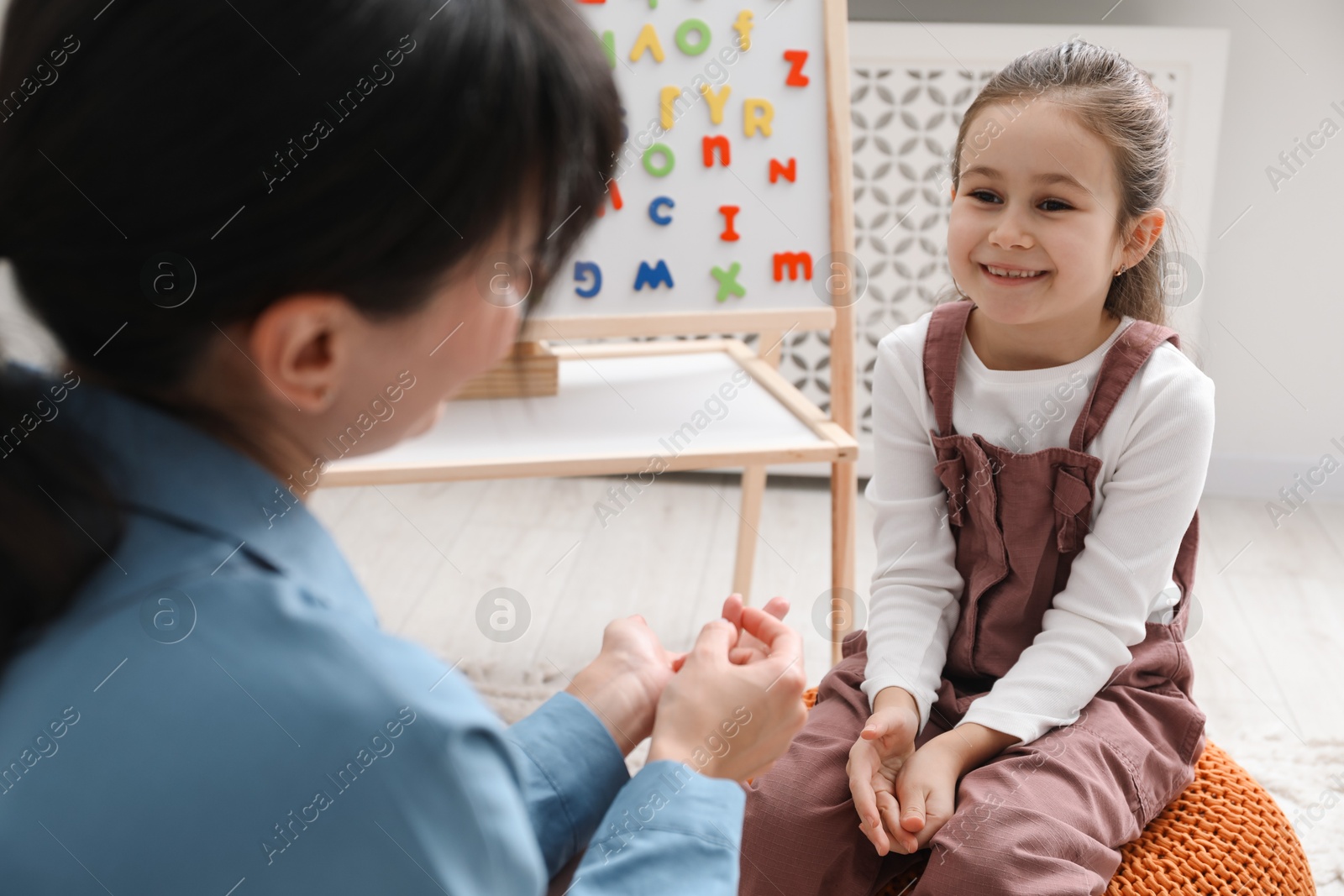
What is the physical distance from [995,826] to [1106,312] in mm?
461

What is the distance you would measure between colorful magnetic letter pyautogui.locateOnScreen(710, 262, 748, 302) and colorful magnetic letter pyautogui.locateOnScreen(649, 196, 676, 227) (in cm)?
9

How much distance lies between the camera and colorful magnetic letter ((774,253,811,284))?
1.48m

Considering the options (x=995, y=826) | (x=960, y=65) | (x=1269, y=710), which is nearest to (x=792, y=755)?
(x=995, y=826)

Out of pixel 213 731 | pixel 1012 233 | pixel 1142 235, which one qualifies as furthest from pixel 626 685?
pixel 1142 235

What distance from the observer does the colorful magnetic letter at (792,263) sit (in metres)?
1.48

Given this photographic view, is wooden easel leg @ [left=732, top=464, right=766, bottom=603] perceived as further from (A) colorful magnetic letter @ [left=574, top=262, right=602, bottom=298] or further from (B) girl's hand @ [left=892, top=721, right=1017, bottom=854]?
(B) girl's hand @ [left=892, top=721, right=1017, bottom=854]

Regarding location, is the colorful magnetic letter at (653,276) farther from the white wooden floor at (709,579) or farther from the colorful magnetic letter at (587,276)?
Answer: the white wooden floor at (709,579)

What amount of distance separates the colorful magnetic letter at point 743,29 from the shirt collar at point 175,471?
110 centimetres

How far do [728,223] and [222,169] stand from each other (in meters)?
1.09

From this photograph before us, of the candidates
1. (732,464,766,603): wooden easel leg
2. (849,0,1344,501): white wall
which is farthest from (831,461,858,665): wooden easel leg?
(849,0,1344,501): white wall

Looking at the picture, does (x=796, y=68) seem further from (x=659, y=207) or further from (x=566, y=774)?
(x=566, y=774)

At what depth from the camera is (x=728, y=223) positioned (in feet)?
4.82

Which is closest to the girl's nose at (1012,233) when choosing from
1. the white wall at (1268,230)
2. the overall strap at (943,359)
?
the overall strap at (943,359)

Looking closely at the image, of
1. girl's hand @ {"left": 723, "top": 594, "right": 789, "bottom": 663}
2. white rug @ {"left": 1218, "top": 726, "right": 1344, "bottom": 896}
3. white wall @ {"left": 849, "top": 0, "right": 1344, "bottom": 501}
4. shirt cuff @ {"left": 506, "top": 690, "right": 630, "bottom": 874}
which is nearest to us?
shirt cuff @ {"left": 506, "top": 690, "right": 630, "bottom": 874}
